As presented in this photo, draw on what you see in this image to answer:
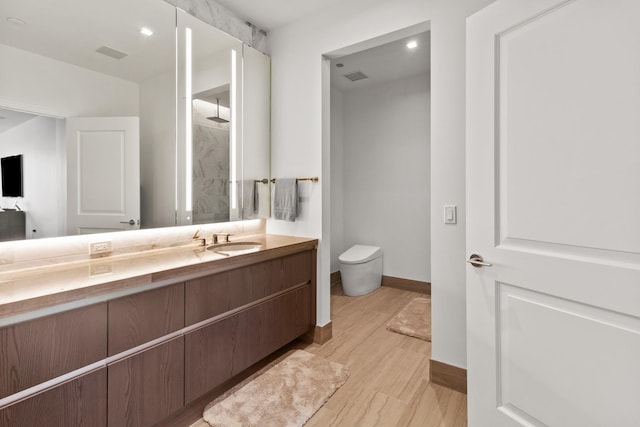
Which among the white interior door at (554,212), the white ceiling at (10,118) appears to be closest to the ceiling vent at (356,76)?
the white interior door at (554,212)

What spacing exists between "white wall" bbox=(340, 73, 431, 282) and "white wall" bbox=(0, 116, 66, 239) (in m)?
3.07

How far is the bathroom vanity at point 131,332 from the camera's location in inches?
42.1

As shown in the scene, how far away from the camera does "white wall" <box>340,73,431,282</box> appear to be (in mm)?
3646

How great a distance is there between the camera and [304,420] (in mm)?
1601

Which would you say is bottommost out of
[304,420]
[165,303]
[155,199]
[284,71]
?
[304,420]

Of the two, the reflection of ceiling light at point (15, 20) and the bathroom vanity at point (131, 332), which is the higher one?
the reflection of ceiling light at point (15, 20)

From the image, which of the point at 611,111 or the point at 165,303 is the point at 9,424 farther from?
the point at 611,111

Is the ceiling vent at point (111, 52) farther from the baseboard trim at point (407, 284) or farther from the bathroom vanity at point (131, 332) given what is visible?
the baseboard trim at point (407, 284)

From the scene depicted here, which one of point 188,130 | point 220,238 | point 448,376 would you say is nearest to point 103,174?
point 188,130

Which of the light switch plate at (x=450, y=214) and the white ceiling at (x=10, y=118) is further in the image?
the light switch plate at (x=450, y=214)

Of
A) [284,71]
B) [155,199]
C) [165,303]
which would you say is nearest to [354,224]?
[284,71]

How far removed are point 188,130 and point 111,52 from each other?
577 mm

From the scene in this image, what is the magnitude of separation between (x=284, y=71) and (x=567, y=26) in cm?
199

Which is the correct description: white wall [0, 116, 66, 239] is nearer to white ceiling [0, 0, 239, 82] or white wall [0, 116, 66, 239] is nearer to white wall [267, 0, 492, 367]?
white ceiling [0, 0, 239, 82]
